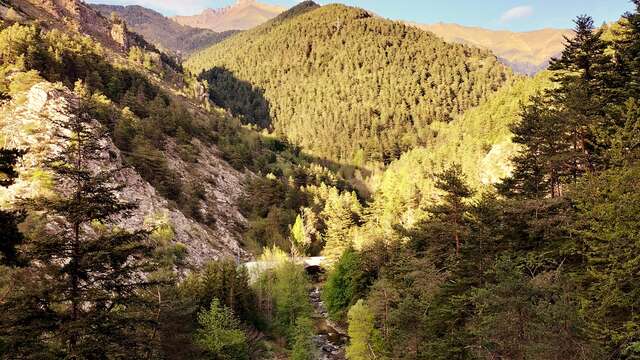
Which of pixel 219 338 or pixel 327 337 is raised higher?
pixel 219 338

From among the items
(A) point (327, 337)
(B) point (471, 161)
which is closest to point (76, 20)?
(B) point (471, 161)

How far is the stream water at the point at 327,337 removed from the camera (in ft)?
184

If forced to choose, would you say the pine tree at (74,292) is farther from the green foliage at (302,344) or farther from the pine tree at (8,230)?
the green foliage at (302,344)

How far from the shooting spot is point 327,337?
6312 cm

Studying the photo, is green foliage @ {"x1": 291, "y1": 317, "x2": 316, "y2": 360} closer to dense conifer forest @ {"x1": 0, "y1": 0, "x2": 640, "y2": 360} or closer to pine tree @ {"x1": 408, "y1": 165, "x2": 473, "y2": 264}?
dense conifer forest @ {"x1": 0, "y1": 0, "x2": 640, "y2": 360}

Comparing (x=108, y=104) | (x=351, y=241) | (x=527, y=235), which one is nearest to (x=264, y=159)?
(x=108, y=104)

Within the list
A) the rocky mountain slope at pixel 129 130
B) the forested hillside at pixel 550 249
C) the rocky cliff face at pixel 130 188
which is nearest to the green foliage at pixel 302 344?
the forested hillside at pixel 550 249

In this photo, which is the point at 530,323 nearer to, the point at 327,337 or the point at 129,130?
the point at 327,337

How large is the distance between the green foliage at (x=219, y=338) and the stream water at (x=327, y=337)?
58.6 feet

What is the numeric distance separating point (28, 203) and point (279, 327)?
161 ft

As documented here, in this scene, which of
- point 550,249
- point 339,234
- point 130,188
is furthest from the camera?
point 339,234

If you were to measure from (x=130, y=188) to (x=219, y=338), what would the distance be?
137 feet

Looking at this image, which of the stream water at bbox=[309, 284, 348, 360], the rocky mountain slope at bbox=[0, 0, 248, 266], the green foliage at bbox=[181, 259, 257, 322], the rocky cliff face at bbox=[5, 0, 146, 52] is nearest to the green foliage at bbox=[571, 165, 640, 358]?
the rocky mountain slope at bbox=[0, 0, 248, 266]

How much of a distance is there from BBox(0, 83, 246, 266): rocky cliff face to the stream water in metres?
18.4
